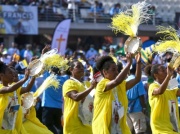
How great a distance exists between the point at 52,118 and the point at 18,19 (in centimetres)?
1510

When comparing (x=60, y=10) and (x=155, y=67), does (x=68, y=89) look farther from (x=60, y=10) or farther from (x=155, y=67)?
(x=60, y=10)

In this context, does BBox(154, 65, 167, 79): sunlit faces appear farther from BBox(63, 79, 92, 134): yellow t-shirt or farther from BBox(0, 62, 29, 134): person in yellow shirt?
BBox(0, 62, 29, 134): person in yellow shirt

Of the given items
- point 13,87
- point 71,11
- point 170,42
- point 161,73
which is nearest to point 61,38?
point 71,11

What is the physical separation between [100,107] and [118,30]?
0.98m

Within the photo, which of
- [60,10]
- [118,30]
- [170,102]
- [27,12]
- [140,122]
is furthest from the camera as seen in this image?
[60,10]

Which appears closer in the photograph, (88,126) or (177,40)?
(177,40)

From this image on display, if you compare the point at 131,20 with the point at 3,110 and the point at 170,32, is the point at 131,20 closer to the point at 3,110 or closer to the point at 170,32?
the point at 170,32

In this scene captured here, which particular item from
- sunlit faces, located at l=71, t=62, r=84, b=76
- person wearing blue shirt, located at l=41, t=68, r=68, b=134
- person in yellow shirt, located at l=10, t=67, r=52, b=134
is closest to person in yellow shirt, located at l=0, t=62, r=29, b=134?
person in yellow shirt, located at l=10, t=67, r=52, b=134

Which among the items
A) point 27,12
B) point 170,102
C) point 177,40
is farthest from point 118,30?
point 27,12

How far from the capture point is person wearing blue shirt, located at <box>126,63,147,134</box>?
1251 centimetres

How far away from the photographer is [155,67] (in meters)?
9.65

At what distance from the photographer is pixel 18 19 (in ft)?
91.1

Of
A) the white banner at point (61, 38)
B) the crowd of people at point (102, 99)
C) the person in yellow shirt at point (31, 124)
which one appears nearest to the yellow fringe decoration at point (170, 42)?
the crowd of people at point (102, 99)

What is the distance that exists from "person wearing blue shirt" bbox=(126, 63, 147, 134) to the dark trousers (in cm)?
137
